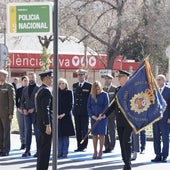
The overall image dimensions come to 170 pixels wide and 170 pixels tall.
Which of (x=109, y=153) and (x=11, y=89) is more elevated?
(x=11, y=89)

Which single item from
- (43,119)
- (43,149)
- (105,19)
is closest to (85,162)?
(43,149)

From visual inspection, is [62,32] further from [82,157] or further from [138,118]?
[138,118]

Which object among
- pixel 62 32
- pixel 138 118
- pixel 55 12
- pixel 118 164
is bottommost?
pixel 118 164

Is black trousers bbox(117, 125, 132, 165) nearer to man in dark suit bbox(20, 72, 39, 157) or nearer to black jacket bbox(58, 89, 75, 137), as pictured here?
black jacket bbox(58, 89, 75, 137)

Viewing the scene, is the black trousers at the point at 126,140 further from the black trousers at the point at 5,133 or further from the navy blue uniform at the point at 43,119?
the black trousers at the point at 5,133

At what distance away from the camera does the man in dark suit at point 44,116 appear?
431 inches

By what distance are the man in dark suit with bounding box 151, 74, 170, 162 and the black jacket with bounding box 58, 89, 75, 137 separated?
2093mm

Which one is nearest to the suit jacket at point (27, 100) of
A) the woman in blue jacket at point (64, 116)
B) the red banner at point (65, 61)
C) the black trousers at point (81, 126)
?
the woman in blue jacket at point (64, 116)

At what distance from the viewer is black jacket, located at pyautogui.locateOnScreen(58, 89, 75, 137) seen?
1438cm

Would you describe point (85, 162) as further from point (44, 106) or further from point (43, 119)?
point (44, 106)

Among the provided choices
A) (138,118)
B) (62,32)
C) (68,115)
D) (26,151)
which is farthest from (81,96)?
(62,32)

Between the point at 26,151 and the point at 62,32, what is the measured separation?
91.5ft

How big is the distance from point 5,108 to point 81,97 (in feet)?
6.29

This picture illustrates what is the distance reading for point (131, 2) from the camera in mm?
39656
